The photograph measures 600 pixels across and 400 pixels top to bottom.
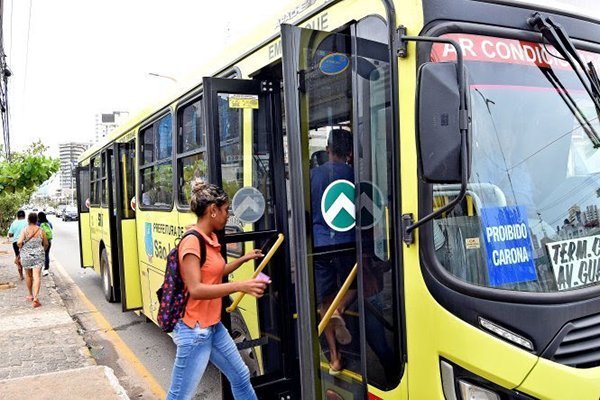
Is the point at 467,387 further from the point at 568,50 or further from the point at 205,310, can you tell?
the point at 205,310

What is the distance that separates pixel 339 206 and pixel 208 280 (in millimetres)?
997

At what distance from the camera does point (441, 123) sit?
1923 millimetres

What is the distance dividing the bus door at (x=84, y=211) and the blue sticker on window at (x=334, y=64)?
8.99 m

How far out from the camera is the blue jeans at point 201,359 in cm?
312

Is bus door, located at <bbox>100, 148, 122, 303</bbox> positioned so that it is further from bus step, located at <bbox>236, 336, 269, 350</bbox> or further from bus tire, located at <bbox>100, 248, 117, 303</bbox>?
bus step, located at <bbox>236, 336, 269, 350</bbox>

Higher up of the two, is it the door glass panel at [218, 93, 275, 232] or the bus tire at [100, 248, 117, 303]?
the door glass panel at [218, 93, 275, 232]

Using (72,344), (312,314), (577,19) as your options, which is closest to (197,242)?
(312,314)

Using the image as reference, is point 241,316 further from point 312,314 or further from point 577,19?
point 577,19

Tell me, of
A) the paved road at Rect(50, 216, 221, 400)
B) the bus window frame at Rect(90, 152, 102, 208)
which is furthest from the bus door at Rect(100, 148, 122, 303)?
the bus window frame at Rect(90, 152, 102, 208)

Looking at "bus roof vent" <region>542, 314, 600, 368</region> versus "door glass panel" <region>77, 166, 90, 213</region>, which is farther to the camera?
"door glass panel" <region>77, 166, 90, 213</region>

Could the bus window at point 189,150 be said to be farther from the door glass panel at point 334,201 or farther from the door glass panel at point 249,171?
the door glass panel at point 334,201

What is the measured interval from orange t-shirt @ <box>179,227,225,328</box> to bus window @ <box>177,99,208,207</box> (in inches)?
49.6

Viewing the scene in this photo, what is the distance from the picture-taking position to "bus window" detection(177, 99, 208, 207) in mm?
4324

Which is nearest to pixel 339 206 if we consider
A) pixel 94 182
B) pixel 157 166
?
pixel 157 166
